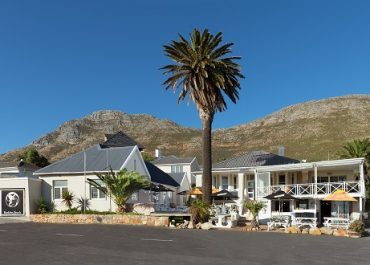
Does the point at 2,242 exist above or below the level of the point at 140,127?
below

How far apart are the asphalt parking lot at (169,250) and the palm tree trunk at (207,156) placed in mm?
10620

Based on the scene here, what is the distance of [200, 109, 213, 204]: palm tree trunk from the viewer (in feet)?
116

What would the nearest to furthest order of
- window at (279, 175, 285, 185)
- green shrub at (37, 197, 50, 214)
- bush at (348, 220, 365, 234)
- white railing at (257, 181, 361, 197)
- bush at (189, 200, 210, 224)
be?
bush at (348, 220, 365, 234)
bush at (189, 200, 210, 224)
white railing at (257, 181, 361, 197)
green shrub at (37, 197, 50, 214)
window at (279, 175, 285, 185)

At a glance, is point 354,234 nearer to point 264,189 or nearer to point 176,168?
point 264,189

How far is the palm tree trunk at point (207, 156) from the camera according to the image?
3531cm

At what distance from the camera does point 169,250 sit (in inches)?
723

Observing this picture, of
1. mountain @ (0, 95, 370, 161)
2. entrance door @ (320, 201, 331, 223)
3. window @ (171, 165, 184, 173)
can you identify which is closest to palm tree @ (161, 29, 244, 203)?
entrance door @ (320, 201, 331, 223)

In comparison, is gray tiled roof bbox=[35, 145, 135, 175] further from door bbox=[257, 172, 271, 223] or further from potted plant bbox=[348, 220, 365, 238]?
potted plant bbox=[348, 220, 365, 238]

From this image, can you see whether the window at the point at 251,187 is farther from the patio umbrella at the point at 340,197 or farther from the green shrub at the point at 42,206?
the green shrub at the point at 42,206

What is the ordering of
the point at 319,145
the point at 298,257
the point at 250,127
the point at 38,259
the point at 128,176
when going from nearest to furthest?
the point at 38,259
the point at 298,257
the point at 128,176
the point at 319,145
the point at 250,127

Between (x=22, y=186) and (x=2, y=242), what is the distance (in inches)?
759

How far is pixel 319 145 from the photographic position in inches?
3920

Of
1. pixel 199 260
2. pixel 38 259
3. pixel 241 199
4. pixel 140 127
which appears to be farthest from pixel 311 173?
pixel 140 127

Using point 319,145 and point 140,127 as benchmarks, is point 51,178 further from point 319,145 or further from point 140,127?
point 140,127
